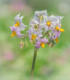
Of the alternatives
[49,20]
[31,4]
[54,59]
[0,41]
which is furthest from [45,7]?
[49,20]

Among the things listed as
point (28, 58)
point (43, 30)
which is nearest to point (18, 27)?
point (43, 30)

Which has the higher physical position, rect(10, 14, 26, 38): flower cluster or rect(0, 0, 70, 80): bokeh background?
rect(10, 14, 26, 38): flower cluster

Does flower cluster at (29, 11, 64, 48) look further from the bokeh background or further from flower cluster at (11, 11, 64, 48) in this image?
the bokeh background

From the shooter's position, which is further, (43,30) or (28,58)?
(28,58)

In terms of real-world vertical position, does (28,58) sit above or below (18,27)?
below

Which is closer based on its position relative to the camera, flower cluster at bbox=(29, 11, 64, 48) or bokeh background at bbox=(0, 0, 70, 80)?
flower cluster at bbox=(29, 11, 64, 48)

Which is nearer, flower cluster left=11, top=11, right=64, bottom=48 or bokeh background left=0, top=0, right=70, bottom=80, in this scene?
flower cluster left=11, top=11, right=64, bottom=48

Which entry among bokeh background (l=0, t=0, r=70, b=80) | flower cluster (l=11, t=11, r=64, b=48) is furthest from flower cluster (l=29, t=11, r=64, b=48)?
bokeh background (l=0, t=0, r=70, b=80)

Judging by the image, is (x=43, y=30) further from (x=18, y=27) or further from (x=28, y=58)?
(x=28, y=58)

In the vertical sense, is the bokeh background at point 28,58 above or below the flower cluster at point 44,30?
below

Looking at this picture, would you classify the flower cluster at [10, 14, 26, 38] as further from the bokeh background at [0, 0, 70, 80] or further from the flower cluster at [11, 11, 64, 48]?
the bokeh background at [0, 0, 70, 80]

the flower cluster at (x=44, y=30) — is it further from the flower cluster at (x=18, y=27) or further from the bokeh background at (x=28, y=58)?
the bokeh background at (x=28, y=58)


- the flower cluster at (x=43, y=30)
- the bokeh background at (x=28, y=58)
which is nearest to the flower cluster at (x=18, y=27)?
the flower cluster at (x=43, y=30)
